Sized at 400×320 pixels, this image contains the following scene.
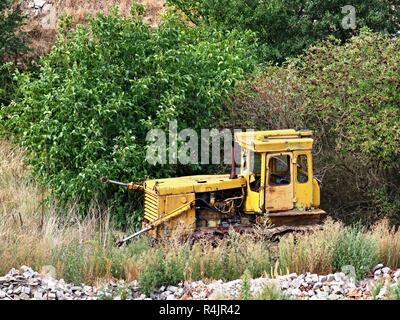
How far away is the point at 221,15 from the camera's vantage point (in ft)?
77.5

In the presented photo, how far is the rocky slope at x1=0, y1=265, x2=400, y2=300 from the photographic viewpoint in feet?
32.2

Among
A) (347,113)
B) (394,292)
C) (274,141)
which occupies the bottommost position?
(394,292)

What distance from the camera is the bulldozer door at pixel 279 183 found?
42.9ft

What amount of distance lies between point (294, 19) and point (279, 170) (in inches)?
400

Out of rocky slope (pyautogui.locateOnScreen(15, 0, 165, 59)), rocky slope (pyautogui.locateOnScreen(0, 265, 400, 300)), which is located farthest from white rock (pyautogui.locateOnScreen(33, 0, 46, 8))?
rocky slope (pyautogui.locateOnScreen(0, 265, 400, 300))

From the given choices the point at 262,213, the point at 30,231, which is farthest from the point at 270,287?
the point at 30,231

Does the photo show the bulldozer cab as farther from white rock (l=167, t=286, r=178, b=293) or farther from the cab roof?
white rock (l=167, t=286, r=178, b=293)

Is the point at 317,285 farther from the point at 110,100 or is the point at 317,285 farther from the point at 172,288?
the point at 110,100

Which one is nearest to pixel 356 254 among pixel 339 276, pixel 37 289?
pixel 339 276

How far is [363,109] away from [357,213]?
79.6 inches

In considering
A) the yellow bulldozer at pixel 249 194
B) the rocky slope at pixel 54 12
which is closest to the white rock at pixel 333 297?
the yellow bulldozer at pixel 249 194

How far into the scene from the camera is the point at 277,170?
1332 centimetres

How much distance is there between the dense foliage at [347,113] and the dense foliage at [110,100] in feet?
3.36

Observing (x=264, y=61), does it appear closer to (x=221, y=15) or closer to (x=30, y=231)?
(x=221, y=15)
